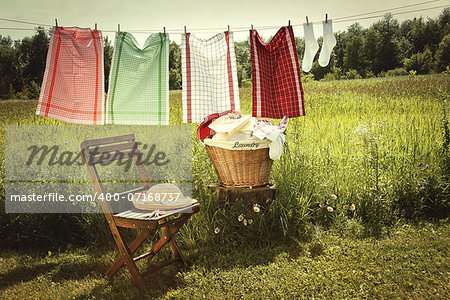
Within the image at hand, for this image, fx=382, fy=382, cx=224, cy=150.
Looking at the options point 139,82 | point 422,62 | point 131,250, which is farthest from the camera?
point 422,62

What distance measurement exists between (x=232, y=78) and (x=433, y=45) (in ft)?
88.3

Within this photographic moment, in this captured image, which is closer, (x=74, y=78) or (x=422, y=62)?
(x=74, y=78)

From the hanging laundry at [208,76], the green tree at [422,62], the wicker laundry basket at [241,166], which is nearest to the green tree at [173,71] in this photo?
the hanging laundry at [208,76]

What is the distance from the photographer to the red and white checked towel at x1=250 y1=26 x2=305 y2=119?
4.20 metres

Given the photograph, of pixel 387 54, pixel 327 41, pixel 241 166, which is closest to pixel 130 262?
pixel 241 166

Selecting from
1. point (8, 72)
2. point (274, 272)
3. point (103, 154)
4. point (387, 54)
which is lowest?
point (274, 272)

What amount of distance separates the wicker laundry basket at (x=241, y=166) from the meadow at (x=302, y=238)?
0.25m

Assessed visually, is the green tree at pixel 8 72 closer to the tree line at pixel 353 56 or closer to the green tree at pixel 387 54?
the tree line at pixel 353 56

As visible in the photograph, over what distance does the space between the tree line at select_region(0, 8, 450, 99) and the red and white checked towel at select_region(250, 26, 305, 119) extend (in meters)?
7.79

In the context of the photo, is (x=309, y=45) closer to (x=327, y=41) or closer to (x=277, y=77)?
(x=327, y=41)

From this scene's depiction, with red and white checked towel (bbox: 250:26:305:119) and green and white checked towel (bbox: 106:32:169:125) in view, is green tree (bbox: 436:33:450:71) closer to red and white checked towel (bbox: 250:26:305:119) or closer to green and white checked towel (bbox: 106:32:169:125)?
red and white checked towel (bbox: 250:26:305:119)

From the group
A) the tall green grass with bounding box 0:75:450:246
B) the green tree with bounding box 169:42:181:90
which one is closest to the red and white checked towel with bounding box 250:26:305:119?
the tall green grass with bounding box 0:75:450:246

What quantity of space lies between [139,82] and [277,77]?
155 centimetres

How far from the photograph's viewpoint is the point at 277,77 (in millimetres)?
4398
